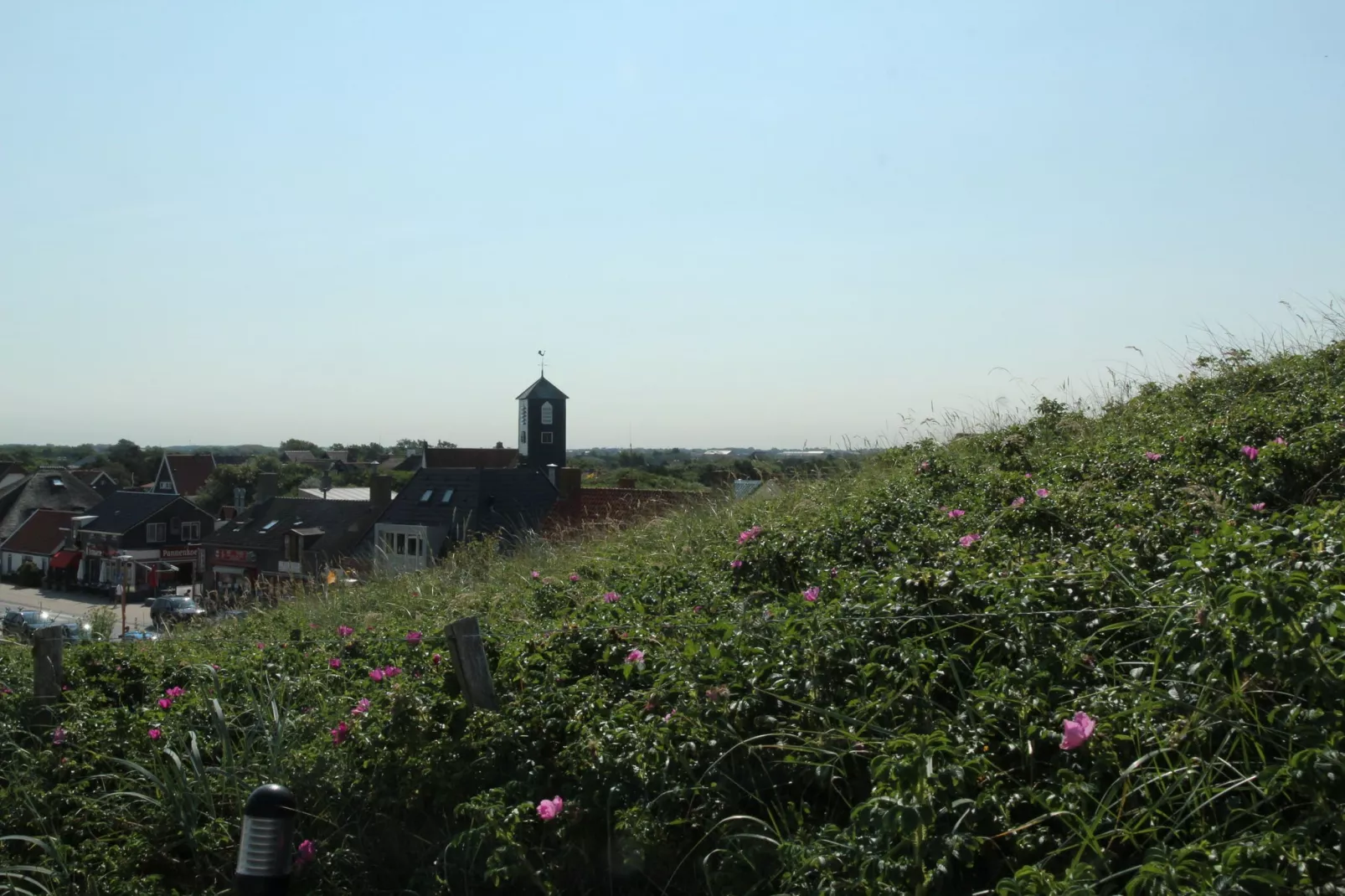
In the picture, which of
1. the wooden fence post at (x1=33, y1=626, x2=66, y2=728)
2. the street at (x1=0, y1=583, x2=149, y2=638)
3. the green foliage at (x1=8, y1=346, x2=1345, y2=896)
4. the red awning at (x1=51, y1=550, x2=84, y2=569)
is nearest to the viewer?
the green foliage at (x1=8, y1=346, x2=1345, y2=896)

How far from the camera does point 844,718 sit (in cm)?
298

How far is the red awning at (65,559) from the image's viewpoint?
47.8 meters

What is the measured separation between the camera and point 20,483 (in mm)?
61750

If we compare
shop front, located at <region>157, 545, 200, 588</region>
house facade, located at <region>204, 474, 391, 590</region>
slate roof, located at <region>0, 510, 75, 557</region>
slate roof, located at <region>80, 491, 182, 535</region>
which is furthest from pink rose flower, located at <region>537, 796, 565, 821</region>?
slate roof, located at <region>0, 510, 75, 557</region>

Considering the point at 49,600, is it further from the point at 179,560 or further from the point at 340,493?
the point at 340,493

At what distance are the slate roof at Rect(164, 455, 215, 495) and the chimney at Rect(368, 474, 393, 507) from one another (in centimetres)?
4523

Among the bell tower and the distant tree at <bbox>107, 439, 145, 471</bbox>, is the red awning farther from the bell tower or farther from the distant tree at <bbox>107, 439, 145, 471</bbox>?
the distant tree at <bbox>107, 439, 145, 471</bbox>

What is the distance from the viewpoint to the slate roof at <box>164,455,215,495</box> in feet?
247

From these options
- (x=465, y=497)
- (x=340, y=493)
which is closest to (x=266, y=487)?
(x=340, y=493)

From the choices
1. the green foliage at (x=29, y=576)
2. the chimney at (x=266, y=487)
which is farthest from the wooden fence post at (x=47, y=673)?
the green foliage at (x=29, y=576)

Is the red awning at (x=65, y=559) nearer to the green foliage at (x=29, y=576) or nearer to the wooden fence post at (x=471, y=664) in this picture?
the green foliage at (x=29, y=576)

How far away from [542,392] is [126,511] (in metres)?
23.4

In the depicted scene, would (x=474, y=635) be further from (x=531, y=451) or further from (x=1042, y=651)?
(x=531, y=451)

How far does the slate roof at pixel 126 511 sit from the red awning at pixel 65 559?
1.37m
